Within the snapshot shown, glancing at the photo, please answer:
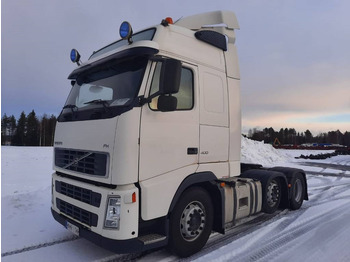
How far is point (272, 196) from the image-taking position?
20.2 ft

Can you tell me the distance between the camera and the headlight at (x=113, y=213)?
332 cm

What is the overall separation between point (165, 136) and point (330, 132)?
136 meters

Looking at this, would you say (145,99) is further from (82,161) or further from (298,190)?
(298,190)

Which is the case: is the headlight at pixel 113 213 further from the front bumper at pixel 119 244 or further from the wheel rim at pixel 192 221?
the wheel rim at pixel 192 221

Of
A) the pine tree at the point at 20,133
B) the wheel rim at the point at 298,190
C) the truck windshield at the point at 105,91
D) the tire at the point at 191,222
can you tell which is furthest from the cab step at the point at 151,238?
the pine tree at the point at 20,133

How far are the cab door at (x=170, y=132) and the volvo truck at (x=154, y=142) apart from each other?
1cm

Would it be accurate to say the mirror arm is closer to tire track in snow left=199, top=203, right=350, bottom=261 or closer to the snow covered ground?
the snow covered ground

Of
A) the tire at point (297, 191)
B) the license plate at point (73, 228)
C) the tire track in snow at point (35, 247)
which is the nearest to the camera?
the license plate at point (73, 228)

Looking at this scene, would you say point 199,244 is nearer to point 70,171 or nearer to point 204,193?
point 204,193

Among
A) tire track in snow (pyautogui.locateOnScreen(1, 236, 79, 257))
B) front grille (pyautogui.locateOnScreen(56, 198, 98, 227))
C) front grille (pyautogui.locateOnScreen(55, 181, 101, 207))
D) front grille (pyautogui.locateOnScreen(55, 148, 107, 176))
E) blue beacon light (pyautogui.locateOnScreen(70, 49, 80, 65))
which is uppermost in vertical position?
blue beacon light (pyautogui.locateOnScreen(70, 49, 80, 65))

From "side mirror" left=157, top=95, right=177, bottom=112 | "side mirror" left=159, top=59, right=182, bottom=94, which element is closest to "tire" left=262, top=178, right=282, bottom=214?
"side mirror" left=157, top=95, right=177, bottom=112

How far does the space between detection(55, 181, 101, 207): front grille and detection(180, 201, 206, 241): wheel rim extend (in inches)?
52.5

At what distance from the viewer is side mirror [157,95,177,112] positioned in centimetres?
350

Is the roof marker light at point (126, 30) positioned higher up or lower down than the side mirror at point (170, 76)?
higher up
